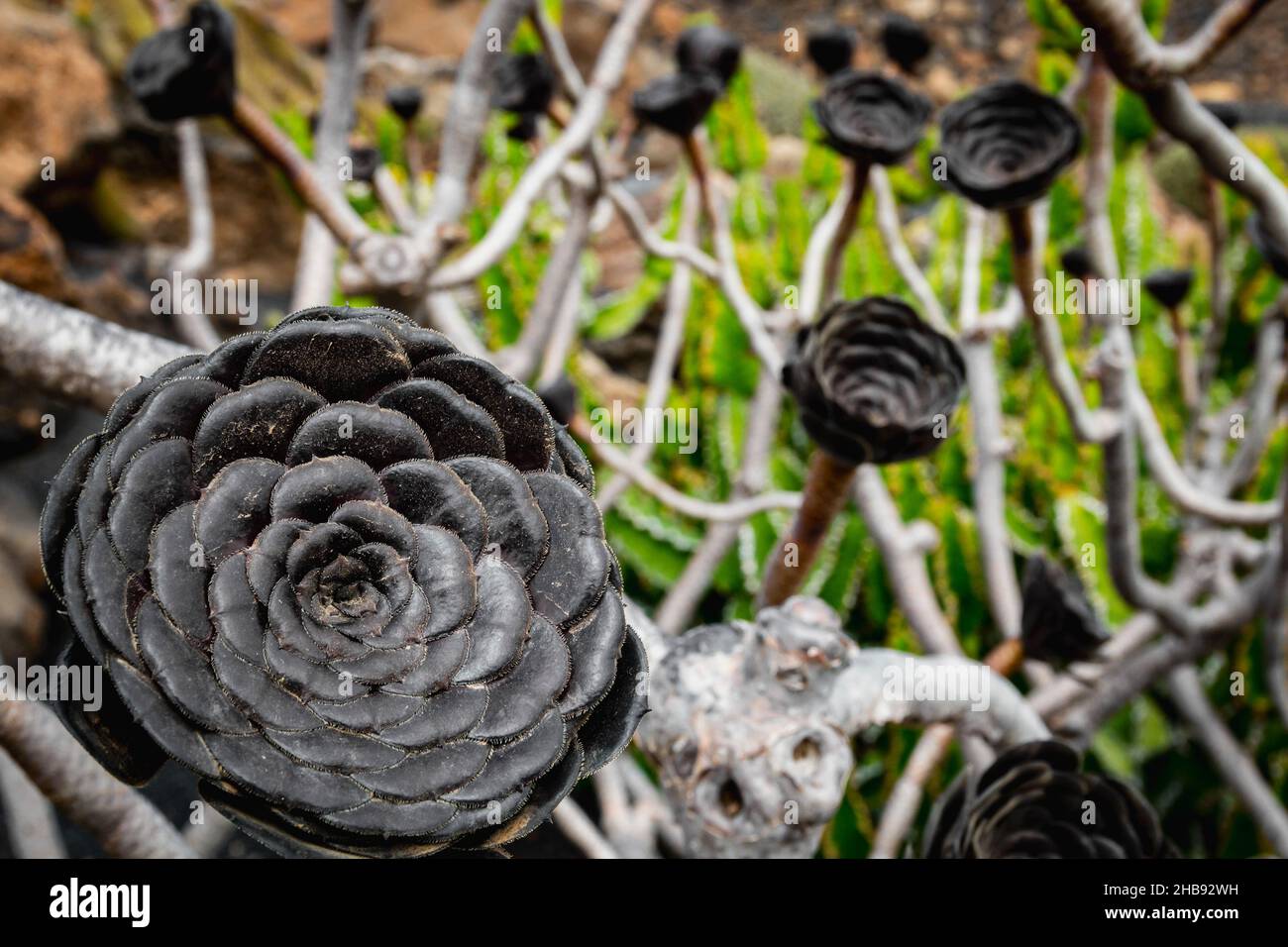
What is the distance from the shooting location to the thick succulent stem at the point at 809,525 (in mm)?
704

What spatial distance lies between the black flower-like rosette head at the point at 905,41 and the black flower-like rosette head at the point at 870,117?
35cm

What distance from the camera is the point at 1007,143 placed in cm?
79

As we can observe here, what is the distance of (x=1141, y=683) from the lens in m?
1.03

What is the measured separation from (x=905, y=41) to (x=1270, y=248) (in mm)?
524

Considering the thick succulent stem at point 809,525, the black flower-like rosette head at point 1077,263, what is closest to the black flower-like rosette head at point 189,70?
the thick succulent stem at point 809,525

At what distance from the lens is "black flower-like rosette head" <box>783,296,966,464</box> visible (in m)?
0.65

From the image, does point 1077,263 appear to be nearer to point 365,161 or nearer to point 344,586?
point 365,161

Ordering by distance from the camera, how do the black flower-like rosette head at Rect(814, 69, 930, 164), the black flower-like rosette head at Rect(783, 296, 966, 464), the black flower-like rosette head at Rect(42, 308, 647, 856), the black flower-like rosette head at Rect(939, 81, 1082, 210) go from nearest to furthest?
the black flower-like rosette head at Rect(42, 308, 647, 856) < the black flower-like rosette head at Rect(783, 296, 966, 464) < the black flower-like rosette head at Rect(939, 81, 1082, 210) < the black flower-like rosette head at Rect(814, 69, 930, 164)

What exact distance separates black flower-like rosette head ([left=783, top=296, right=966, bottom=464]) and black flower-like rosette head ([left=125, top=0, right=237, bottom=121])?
1.40 feet

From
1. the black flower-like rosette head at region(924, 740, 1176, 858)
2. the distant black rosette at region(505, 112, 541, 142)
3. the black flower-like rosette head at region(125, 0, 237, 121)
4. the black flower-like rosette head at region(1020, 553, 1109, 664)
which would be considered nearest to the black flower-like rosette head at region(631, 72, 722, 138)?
the distant black rosette at region(505, 112, 541, 142)

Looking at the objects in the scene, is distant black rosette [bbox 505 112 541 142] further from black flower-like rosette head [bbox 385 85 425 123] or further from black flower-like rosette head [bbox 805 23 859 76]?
black flower-like rosette head [bbox 805 23 859 76]

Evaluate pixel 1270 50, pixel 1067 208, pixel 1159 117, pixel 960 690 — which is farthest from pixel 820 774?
pixel 1270 50

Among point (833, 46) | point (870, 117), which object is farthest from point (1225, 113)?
point (870, 117)
